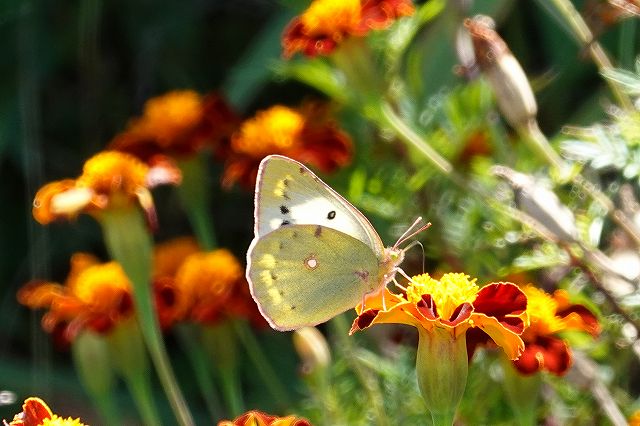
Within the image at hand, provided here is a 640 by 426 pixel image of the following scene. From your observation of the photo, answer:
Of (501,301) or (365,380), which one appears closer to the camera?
(501,301)

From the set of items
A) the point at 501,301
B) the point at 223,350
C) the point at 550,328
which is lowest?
the point at 223,350

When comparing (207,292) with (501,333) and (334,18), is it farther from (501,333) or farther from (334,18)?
(501,333)

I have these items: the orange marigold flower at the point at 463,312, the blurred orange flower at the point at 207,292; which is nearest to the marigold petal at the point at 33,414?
the orange marigold flower at the point at 463,312

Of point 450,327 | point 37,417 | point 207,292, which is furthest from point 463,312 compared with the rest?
point 207,292

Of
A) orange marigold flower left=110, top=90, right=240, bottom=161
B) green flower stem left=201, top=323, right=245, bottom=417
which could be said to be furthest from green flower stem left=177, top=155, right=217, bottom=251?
green flower stem left=201, top=323, right=245, bottom=417

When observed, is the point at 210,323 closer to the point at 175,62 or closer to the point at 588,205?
the point at 588,205

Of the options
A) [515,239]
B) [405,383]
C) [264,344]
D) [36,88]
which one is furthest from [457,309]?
[36,88]
